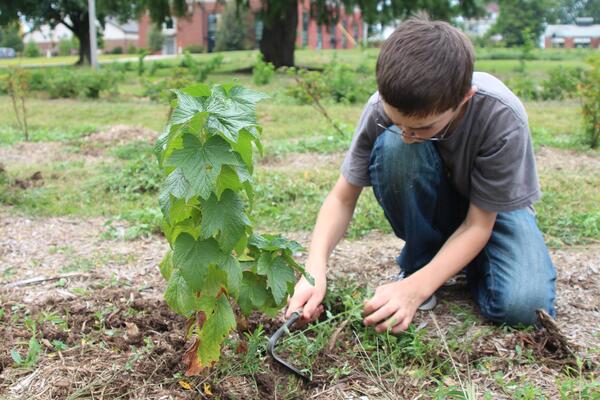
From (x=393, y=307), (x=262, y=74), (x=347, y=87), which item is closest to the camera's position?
(x=393, y=307)

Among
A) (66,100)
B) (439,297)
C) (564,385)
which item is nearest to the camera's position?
(564,385)

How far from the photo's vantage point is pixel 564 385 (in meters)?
1.83

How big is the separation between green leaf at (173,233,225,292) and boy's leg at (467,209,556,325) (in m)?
1.06

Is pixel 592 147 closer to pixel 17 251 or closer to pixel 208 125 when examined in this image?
pixel 17 251

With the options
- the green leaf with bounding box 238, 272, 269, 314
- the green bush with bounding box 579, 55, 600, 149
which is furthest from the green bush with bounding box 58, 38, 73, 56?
the green leaf with bounding box 238, 272, 269, 314

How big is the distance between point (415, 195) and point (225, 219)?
3.13 ft

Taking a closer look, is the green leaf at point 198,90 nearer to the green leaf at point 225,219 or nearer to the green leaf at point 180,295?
the green leaf at point 225,219

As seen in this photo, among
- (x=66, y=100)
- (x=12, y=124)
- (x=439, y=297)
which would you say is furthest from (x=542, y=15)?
(x=439, y=297)

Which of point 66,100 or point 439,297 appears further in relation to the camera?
point 66,100

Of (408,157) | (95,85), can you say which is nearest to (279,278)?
(408,157)

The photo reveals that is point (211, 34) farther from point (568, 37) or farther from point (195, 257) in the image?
point (195, 257)

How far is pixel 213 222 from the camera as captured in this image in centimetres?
159

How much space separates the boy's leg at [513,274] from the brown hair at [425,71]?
657 mm

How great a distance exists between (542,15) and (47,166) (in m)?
41.6
